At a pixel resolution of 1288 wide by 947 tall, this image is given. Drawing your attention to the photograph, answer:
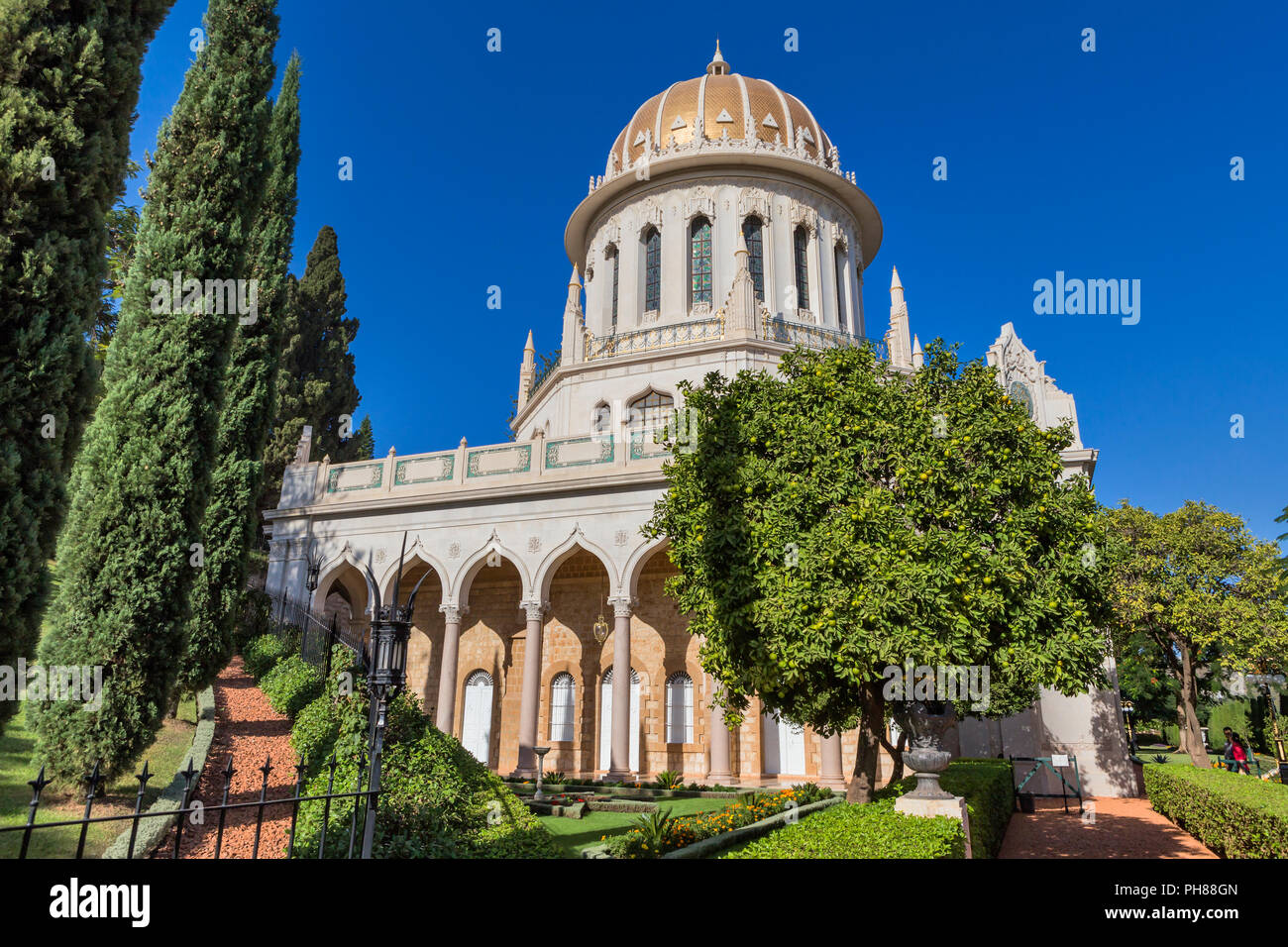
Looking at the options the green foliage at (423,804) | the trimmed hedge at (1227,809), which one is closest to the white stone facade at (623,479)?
the trimmed hedge at (1227,809)

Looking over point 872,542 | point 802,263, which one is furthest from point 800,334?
point 872,542

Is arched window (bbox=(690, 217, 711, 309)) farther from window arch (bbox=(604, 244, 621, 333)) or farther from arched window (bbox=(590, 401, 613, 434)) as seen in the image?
arched window (bbox=(590, 401, 613, 434))

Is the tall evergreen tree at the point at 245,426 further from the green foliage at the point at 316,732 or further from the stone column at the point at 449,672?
the stone column at the point at 449,672

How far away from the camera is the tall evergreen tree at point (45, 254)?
266 inches

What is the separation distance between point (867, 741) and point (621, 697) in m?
7.49

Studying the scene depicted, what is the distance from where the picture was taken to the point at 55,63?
734 cm

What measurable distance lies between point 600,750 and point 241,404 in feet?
42.0

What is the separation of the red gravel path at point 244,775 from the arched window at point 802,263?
2172 cm

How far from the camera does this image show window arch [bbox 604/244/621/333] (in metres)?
30.5

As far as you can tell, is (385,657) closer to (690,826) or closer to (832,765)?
(690,826)

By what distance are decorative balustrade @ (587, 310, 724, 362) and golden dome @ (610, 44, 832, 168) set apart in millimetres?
8011

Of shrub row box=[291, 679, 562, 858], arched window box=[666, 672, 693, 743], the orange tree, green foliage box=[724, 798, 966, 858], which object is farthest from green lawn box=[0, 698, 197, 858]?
arched window box=[666, 672, 693, 743]
